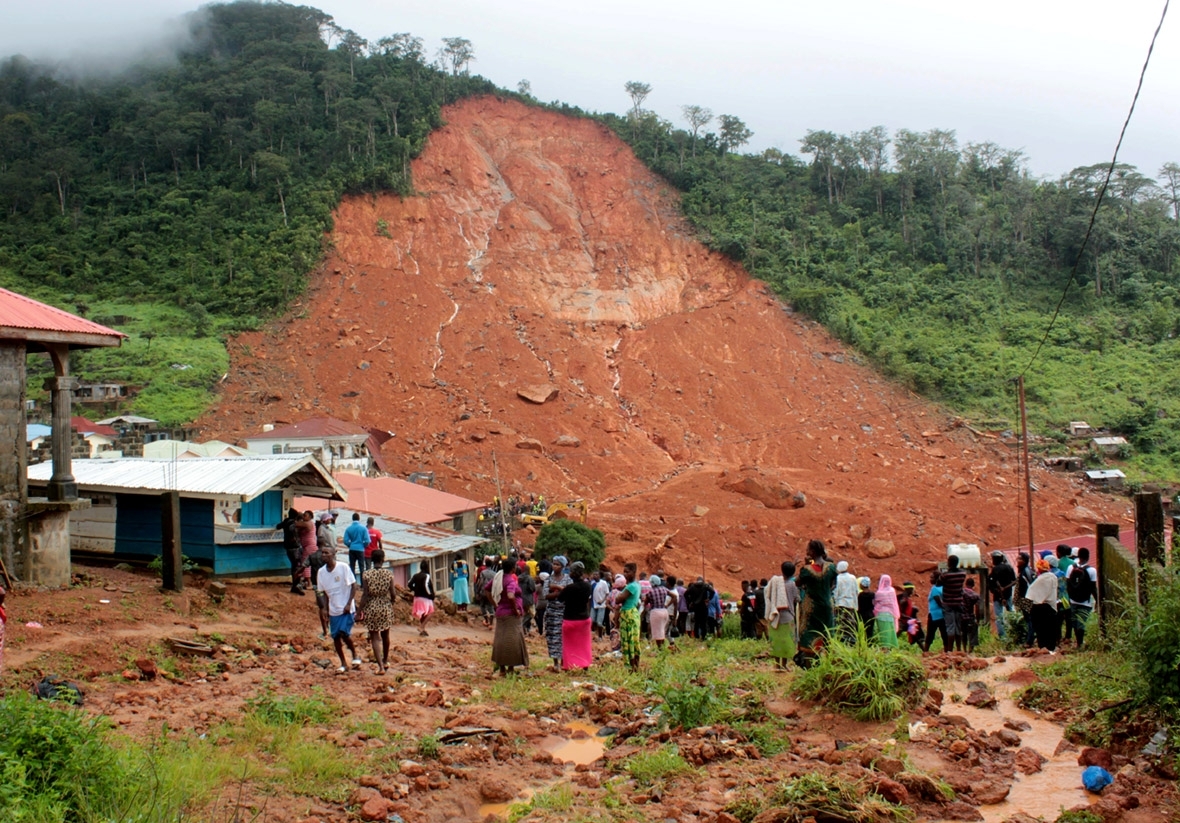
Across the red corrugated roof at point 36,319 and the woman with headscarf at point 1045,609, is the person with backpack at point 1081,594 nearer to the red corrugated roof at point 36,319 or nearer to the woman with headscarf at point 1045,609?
the woman with headscarf at point 1045,609

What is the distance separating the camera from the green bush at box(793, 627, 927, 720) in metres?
6.59

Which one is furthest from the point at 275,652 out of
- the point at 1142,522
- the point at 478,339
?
the point at 478,339

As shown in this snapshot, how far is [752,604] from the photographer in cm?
1273

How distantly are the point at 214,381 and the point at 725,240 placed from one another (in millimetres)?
27030

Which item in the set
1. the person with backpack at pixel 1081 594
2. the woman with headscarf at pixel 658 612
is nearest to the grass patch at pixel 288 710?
the woman with headscarf at pixel 658 612

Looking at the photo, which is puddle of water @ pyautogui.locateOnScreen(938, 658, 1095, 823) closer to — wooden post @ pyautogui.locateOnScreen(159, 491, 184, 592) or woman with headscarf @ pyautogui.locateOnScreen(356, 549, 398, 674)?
woman with headscarf @ pyautogui.locateOnScreen(356, 549, 398, 674)

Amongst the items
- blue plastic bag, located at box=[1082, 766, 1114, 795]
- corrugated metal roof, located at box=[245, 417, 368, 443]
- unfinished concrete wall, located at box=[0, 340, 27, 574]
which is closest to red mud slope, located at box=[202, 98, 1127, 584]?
corrugated metal roof, located at box=[245, 417, 368, 443]

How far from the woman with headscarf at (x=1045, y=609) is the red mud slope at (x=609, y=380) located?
14.6 metres

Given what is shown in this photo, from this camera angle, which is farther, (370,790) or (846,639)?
(846,639)

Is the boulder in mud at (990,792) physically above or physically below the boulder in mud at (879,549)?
above

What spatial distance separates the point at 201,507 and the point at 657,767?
879cm

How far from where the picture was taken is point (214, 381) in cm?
3609

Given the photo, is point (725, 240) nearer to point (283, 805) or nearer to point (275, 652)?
point (275, 652)

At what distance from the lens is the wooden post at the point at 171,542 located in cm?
1123
